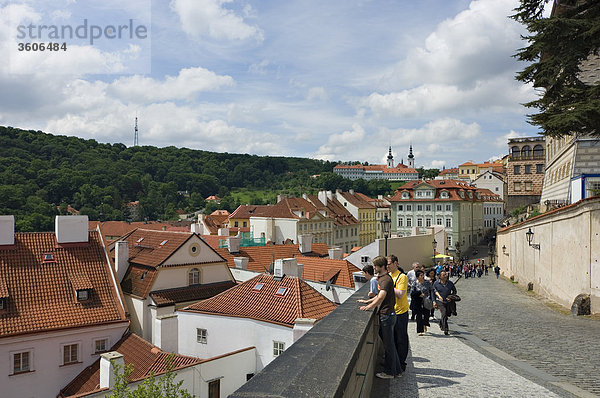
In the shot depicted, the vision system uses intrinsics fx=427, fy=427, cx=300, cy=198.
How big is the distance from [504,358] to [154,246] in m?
23.4

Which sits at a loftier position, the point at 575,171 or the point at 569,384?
the point at 575,171

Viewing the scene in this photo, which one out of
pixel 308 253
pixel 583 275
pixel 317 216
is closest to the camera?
pixel 583 275

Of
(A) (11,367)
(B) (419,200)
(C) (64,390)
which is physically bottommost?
(C) (64,390)

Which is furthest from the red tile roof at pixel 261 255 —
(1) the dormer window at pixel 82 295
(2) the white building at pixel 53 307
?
(1) the dormer window at pixel 82 295

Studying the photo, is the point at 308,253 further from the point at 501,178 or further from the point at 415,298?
the point at 501,178

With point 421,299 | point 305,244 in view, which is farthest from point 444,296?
point 305,244

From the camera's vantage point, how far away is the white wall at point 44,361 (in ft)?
61.4

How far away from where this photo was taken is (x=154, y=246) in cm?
2775

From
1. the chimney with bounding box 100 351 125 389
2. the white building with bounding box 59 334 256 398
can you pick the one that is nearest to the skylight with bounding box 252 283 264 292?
the white building with bounding box 59 334 256 398

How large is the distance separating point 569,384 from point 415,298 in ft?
12.9

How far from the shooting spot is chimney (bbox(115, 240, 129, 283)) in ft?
87.9

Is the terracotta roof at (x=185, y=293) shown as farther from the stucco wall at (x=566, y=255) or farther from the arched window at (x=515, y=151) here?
the arched window at (x=515, y=151)

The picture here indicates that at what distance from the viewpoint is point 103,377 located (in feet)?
53.6

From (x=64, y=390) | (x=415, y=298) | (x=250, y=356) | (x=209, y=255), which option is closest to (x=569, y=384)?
(x=415, y=298)
